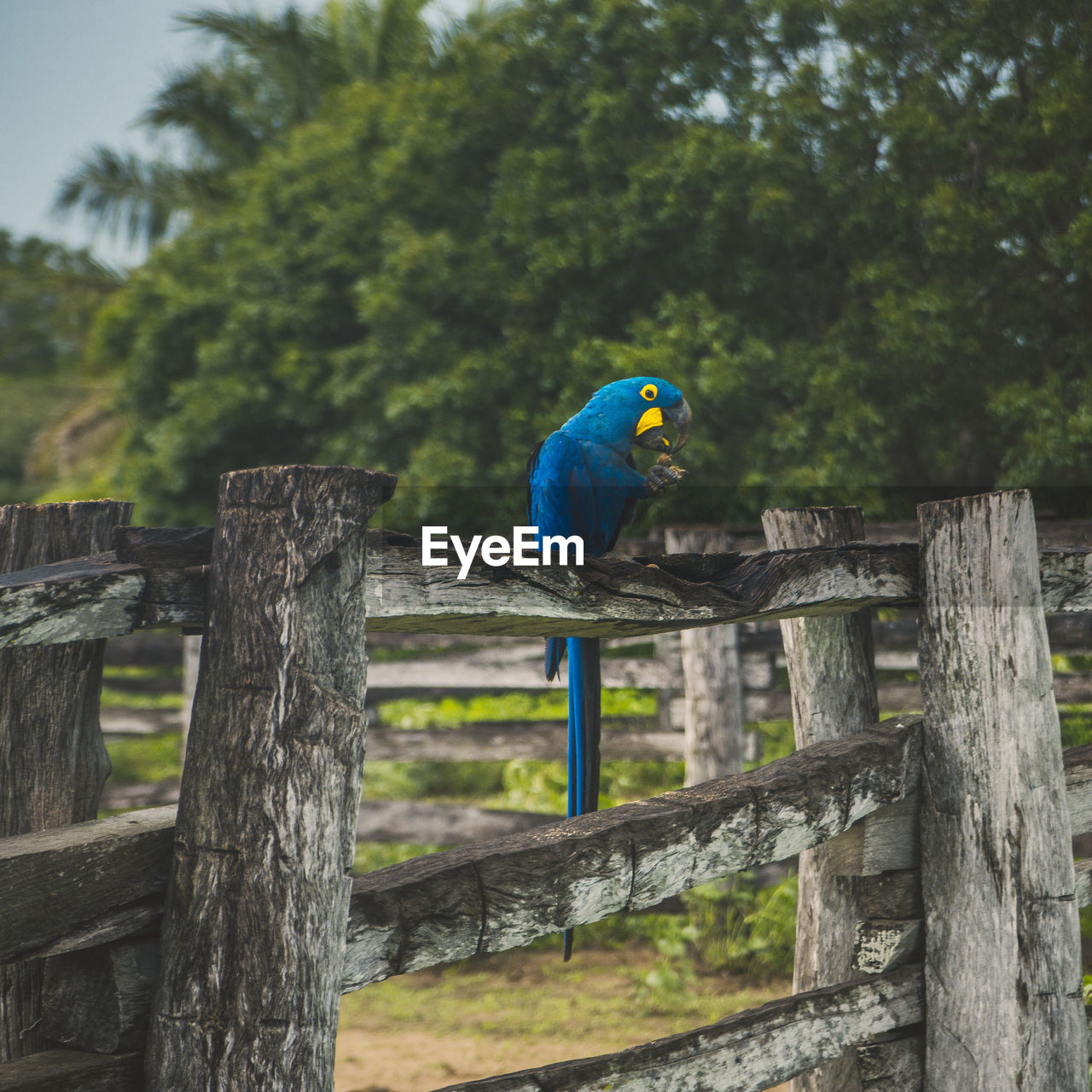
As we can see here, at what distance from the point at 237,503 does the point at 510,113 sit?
27.5ft

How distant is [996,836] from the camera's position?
197cm

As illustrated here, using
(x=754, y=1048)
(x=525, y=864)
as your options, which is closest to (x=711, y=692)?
(x=754, y=1048)

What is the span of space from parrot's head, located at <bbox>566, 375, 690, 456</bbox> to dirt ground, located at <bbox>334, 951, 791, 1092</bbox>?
7.23 feet

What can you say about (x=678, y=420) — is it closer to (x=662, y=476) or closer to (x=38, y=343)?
(x=662, y=476)

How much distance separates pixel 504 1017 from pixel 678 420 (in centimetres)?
253

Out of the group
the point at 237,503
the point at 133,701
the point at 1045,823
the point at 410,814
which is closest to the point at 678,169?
the point at 410,814

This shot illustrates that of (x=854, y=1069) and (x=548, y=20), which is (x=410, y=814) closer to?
(x=854, y=1069)

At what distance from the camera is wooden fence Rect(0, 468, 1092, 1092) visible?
1.22 m

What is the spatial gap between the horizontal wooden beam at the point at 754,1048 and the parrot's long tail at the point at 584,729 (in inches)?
11.7

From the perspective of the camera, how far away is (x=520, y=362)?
815cm

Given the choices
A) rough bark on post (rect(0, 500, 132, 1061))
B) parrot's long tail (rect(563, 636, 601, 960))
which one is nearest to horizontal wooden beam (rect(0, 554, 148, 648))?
rough bark on post (rect(0, 500, 132, 1061))

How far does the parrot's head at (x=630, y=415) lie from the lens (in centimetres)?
290

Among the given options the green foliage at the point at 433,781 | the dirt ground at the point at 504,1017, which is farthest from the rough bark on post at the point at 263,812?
the green foliage at the point at 433,781

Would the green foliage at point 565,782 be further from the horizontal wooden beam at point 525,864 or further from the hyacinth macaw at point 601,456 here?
the horizontal wooden beam at point 525,864
